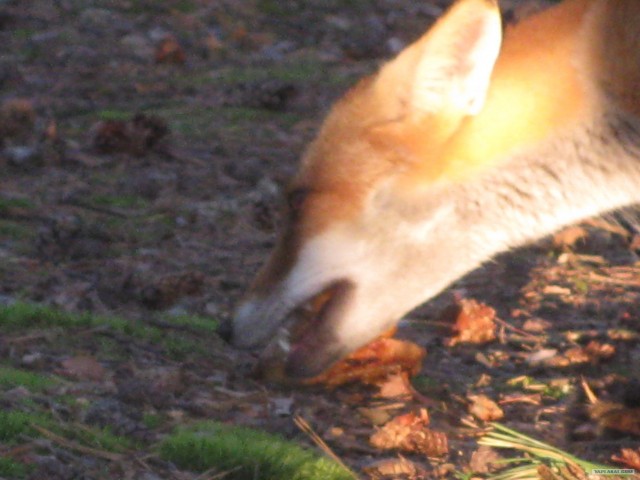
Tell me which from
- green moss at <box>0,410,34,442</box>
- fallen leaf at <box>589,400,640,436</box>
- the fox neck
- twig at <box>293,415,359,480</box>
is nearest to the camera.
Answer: green moss at <box>0,410,34,442</box>

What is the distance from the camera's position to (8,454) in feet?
11.4

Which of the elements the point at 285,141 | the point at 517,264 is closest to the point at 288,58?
the point at 285,141

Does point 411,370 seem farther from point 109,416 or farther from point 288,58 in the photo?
point 288,58

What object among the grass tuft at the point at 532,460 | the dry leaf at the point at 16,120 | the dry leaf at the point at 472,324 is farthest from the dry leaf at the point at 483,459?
the dry leaf at the point at 16,120

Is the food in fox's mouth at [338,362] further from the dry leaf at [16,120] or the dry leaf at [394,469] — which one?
the dry leaf at [16,120]

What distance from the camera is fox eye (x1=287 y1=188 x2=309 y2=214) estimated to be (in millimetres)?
4734

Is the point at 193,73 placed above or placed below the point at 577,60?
below

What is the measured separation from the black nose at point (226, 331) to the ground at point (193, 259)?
0.43 feet

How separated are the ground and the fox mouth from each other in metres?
0.10

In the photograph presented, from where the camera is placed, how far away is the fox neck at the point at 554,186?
4.52m

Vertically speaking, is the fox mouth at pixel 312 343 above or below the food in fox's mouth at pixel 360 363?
above

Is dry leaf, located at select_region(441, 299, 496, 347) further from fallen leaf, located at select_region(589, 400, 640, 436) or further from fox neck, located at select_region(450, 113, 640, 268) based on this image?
fallen leaf, located at select_region(589, 400, 640, 436)

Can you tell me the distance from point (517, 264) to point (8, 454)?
12.4 ft

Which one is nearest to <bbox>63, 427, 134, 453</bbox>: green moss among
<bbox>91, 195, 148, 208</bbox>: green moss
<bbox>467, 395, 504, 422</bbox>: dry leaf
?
<bbox>467, 395, 504, 422</bbox>: dry leaf
